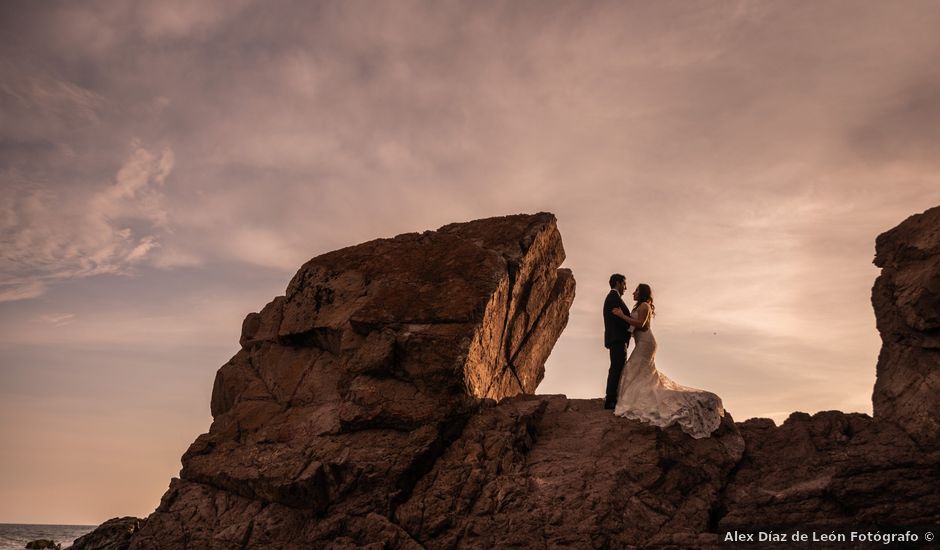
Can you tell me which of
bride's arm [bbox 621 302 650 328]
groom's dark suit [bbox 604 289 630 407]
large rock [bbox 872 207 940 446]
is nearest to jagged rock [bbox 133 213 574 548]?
groom's dark suit [bbox 604 289 630 407]

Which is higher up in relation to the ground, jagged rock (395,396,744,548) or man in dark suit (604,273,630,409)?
man in dark suit (604,273,630,409)

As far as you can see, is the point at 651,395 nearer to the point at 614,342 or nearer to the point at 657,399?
the point at 657,399

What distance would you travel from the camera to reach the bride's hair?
15.2 metres

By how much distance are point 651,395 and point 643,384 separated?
39cm

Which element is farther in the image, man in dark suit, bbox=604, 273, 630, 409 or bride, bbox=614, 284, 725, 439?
man in dark suit, bbox=604, 273, 630, 409

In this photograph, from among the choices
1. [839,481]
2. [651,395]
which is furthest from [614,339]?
[839,481]

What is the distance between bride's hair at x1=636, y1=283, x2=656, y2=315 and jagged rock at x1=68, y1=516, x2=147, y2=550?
13.9 meters

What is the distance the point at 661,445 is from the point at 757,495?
1981 mm

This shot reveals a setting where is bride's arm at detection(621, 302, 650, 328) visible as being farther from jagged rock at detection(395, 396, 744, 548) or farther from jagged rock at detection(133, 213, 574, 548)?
jagged rock at detection(133, 213, 574, 548)

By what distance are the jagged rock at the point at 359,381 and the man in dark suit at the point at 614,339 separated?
2598 millimetres

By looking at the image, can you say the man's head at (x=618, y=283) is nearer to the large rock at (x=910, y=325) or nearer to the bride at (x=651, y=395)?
the bride at (x=651, y=395)

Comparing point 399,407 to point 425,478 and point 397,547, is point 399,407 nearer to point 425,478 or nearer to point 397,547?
point 425,478

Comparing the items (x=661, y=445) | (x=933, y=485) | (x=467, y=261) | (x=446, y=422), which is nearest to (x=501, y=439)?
(x=446, y=422)

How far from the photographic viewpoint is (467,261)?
50.9 ft
